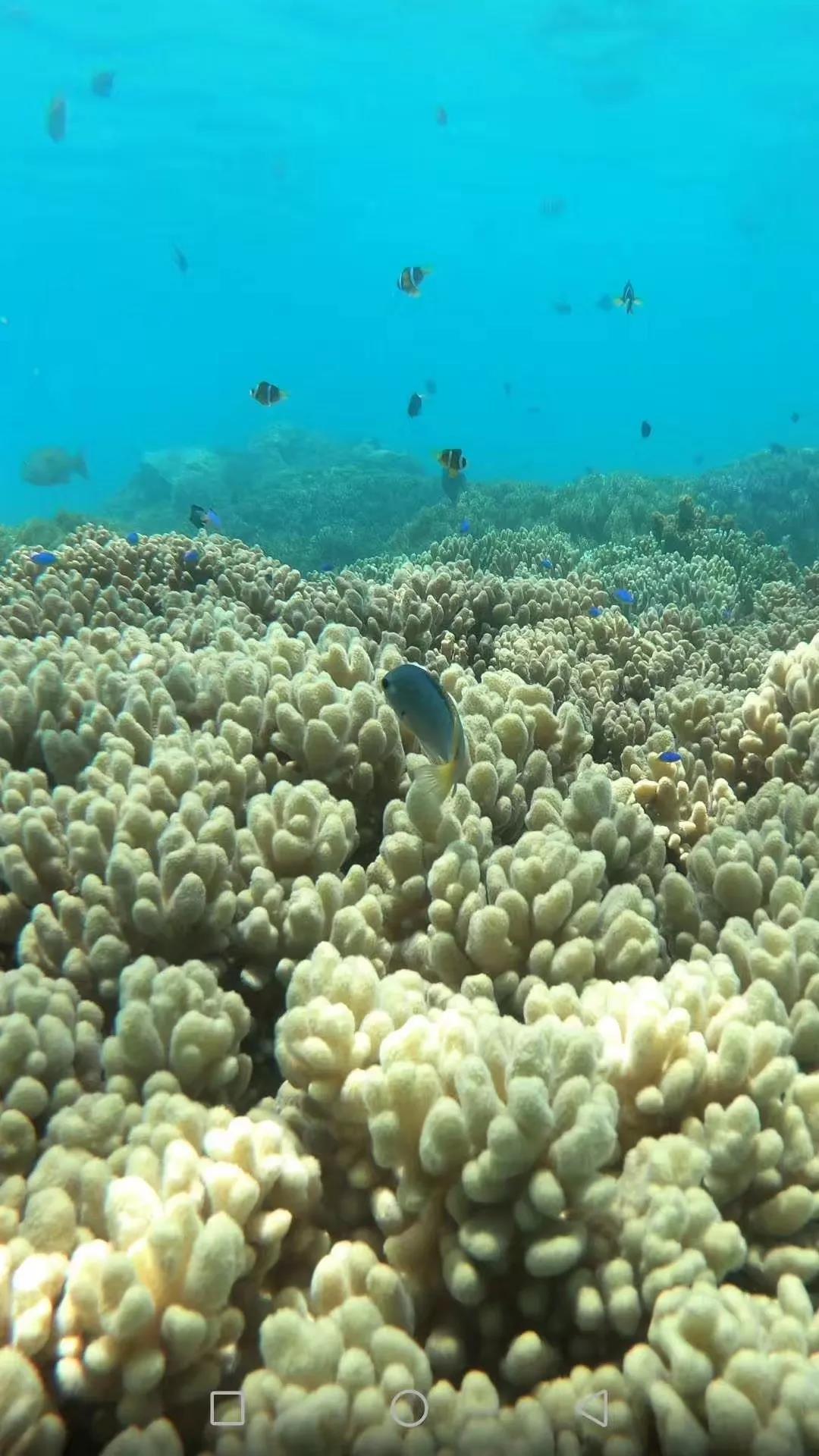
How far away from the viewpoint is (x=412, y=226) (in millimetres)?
128625

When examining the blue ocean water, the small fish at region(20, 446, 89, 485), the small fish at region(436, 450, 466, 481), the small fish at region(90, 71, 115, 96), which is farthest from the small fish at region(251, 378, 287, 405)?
the small fish at region(90, 71, 115, 96)

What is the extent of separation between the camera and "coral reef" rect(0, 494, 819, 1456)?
4.27ft

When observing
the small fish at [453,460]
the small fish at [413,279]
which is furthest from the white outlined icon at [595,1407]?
the small fish at [413,279]

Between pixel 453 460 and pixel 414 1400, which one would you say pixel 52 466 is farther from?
pixel 414 1400

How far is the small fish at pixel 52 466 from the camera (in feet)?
83.6

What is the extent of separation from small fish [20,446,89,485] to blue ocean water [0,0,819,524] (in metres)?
6.75

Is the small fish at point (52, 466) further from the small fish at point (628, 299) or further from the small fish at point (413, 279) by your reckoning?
the small fish at point (628, 299)

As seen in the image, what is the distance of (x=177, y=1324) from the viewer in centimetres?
130

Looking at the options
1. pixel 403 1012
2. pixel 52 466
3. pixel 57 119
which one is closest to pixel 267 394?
pixel 403 1012

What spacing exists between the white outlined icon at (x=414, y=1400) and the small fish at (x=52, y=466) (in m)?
27.4

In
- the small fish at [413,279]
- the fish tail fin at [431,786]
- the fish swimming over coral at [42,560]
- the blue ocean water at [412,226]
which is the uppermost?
the blue ocean water at [412,226]

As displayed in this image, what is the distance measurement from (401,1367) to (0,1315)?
0.67 metres

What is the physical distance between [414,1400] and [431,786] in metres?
1.45

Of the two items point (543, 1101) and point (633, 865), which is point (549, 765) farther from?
point (543, 1101)
